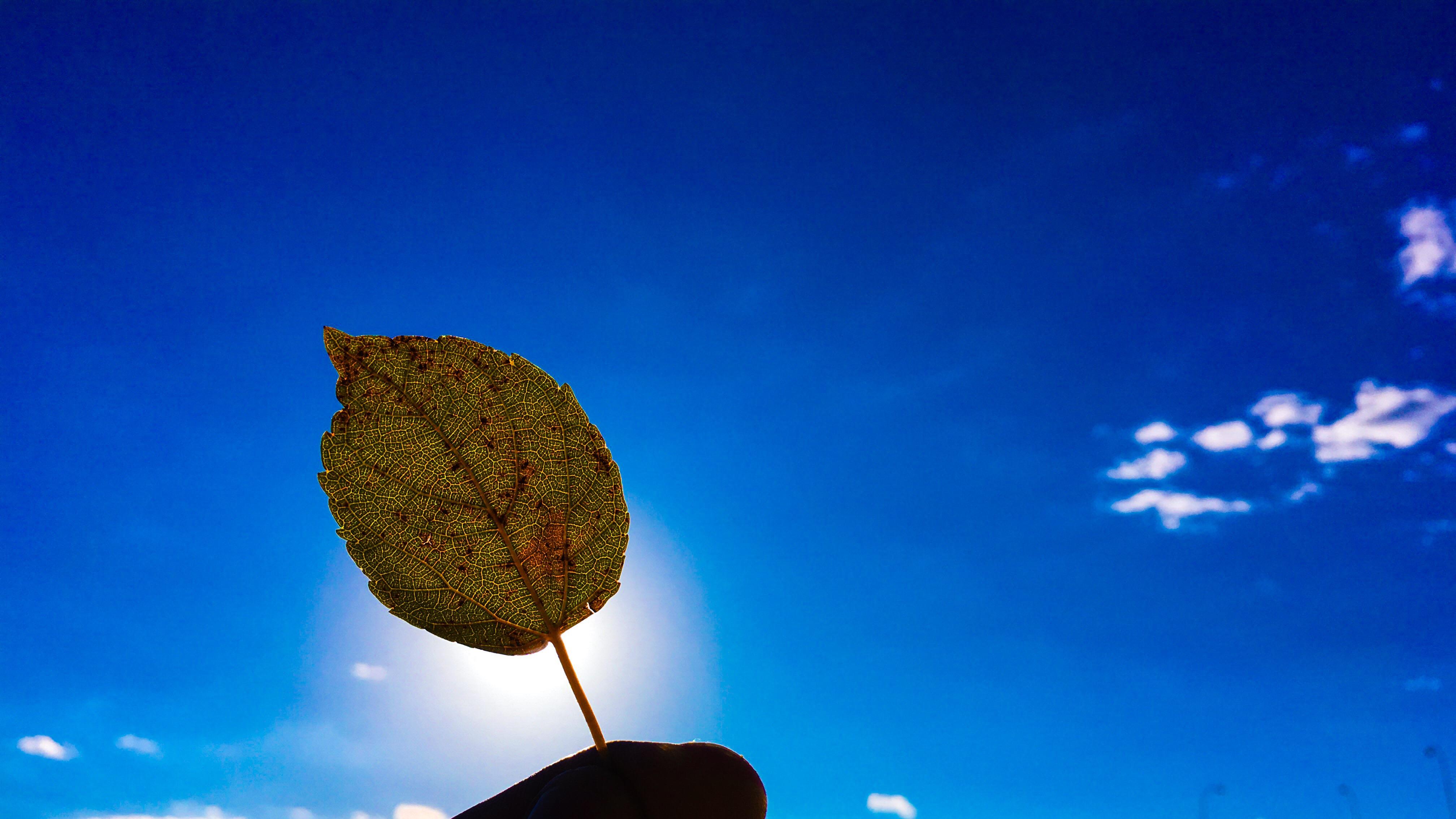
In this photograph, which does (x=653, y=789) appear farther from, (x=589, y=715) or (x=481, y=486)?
(x=481, y=486)

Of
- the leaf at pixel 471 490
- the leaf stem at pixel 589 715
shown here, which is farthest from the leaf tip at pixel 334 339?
the leaf stem at pixel 589 715

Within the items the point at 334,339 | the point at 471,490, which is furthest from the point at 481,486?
the point at 334,339

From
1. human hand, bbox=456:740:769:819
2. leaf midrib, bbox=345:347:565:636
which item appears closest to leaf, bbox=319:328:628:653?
leaf midrib, bbox=345:347:565:636

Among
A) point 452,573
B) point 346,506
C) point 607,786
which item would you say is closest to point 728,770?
point 607,786

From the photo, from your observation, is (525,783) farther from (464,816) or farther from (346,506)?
(346,506)

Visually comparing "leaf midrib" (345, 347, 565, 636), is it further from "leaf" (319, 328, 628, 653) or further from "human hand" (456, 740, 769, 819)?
"human hand" (456, 740, 769, 819)
